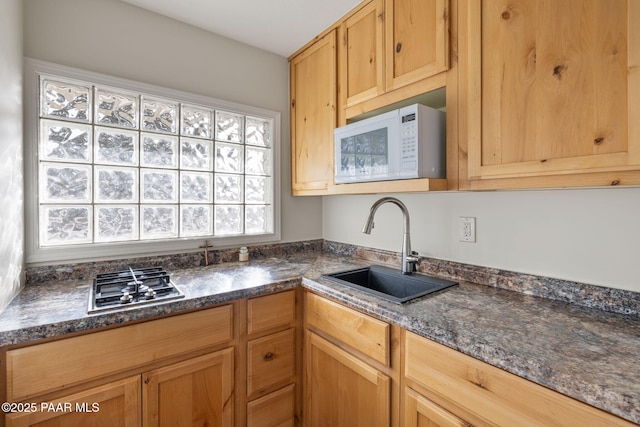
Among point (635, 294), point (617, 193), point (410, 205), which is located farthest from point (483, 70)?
point (635, 294)

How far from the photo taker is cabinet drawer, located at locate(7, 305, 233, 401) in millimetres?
950

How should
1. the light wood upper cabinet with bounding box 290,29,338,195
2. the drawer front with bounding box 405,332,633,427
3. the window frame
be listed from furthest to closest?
the light wood upper cabinet with bounding box 290,29,338,195 < the window frame < the drawer front with bounding box 405,332,633,427

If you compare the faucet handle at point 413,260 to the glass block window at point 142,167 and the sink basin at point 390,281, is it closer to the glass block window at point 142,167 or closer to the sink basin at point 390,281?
the sink basin at point 390,281

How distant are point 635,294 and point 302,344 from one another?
52.6 inches

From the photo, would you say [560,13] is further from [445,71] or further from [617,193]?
[617,193]

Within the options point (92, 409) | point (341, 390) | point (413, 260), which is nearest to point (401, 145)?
point (413, 260)

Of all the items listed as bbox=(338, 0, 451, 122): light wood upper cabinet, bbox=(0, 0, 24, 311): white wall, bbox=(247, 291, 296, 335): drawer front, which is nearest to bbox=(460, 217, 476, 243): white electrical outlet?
bbox=(338, 0, 451, 122): light wood upper cabinet

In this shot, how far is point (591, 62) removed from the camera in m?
0.87

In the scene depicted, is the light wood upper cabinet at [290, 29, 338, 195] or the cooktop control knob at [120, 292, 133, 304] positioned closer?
the cooktop control knob at [120, 292, 133, 304]

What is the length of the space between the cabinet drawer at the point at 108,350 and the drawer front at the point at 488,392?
0.82 m

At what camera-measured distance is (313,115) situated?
1.93 metres

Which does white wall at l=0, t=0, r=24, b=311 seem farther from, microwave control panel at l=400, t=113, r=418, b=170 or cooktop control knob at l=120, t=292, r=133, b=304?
microwave control panel at l=400, t=113, r=418, b=170

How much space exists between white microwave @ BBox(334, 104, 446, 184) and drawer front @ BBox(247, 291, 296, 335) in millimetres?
700

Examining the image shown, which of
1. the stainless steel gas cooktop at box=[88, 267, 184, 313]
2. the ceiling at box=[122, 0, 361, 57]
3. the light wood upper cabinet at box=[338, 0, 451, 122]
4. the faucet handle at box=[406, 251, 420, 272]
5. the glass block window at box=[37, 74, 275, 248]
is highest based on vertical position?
the ceiling at box=[122, 0, 361, 57]
